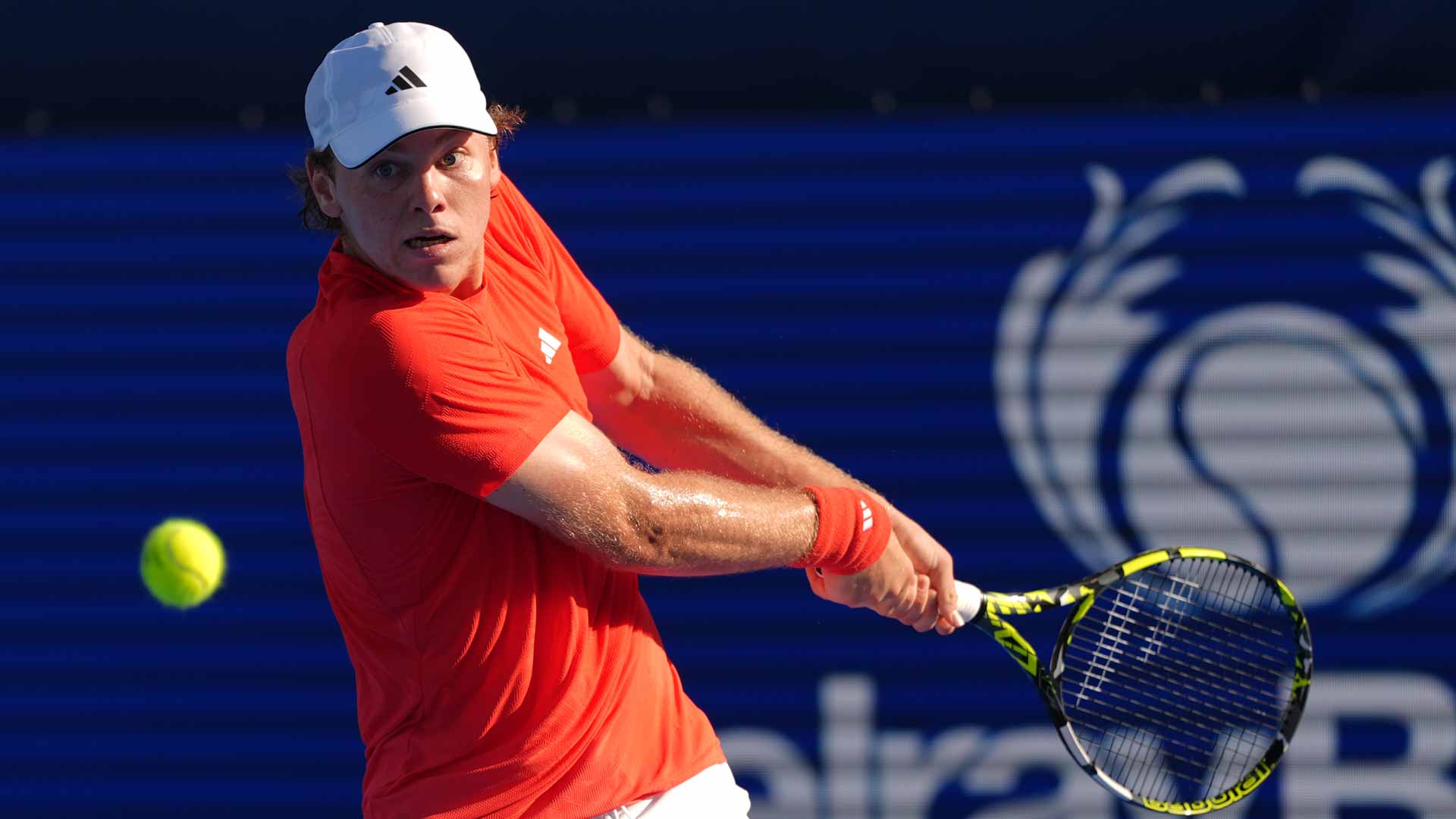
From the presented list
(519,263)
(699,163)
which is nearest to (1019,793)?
(699,163)

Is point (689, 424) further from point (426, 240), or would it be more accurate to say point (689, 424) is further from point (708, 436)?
point (426, 240)

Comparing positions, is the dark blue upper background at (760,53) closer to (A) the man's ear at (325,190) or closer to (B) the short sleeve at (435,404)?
(A) the man's ear at (325,190)

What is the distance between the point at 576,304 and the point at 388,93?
650 mm

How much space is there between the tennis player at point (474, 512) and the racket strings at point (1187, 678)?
1.91 m

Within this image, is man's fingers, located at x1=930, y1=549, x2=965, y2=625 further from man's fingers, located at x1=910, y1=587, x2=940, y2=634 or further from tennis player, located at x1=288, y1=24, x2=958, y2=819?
tennis player, located at x1=288, y1=24, x2=958, y2=819

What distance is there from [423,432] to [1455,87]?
379cm

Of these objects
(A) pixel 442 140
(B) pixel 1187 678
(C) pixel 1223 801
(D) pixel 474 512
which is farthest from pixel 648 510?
(B) pixel 1187 678

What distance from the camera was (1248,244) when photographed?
4953 millimetres

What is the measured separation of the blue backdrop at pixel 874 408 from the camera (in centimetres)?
492

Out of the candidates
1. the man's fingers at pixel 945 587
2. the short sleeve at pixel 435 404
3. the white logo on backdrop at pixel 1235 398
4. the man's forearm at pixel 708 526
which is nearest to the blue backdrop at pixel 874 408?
the white logo on backdrop at pixel 1235 398

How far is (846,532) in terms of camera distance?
2.62 metres

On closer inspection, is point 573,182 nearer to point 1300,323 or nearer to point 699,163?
point 699,163

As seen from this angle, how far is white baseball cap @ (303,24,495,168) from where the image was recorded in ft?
7.70

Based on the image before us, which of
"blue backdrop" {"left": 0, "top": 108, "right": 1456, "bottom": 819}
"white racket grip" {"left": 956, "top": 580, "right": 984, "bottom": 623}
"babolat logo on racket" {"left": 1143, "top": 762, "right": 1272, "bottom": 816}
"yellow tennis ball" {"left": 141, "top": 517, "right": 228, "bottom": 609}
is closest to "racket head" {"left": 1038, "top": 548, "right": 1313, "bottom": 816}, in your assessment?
"blue backdrop" {"left": 0, "top": 108, "right": 1456, "bottom": 819}
